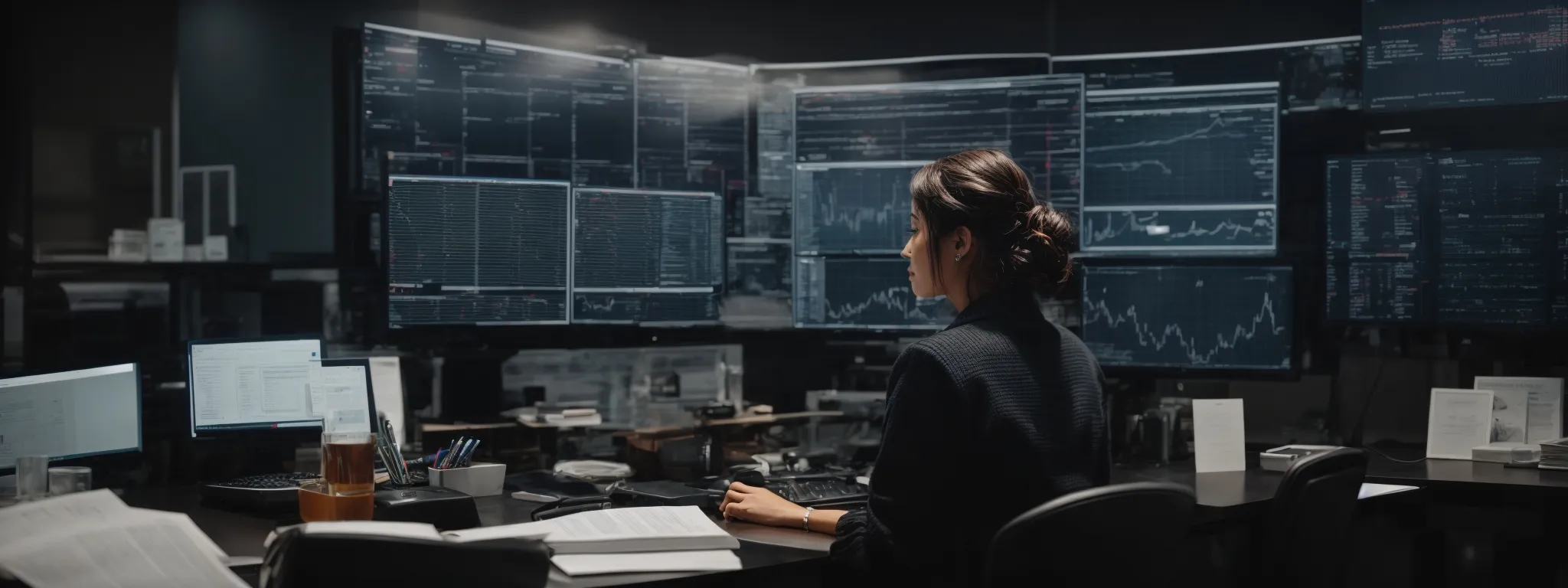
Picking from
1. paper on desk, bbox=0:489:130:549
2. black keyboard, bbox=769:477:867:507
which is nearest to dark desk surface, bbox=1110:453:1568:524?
black keyboard, bbox=769:477:867:507

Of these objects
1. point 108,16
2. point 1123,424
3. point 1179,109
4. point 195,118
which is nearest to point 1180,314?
point 1123,424

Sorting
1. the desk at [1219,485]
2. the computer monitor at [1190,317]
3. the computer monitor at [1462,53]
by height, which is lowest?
the desk at [1219,485]

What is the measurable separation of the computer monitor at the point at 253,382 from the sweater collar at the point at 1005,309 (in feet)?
5.75

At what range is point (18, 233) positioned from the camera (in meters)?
3.29

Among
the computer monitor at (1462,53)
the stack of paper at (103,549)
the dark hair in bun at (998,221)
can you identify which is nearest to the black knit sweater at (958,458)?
the dark hair in bun at (998,221)

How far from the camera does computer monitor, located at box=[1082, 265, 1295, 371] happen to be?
12.9 feet

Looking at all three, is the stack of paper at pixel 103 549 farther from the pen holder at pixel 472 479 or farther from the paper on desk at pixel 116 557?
the pen holder at pixel 472 479

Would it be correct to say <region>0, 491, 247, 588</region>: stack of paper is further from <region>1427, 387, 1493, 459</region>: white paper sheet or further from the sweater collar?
<region>1427, 387, 1493, 459</region>: white paper sheet

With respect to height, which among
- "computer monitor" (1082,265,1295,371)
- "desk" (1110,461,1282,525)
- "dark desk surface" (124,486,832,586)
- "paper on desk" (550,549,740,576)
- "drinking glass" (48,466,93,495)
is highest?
"computer monitor" (1082,265,1295,371)

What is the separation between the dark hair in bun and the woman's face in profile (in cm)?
3

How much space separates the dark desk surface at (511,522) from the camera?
206 centimetres

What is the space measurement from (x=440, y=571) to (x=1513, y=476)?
2.88m

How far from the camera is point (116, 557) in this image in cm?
187

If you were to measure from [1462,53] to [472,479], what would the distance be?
3.14m
